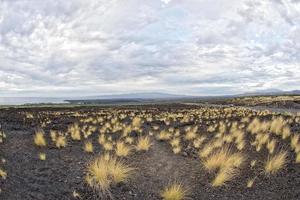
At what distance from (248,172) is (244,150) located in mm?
2537

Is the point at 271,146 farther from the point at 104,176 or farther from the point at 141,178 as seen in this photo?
the point at 104,176

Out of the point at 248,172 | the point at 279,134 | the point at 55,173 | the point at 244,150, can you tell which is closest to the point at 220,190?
the point at 248,172

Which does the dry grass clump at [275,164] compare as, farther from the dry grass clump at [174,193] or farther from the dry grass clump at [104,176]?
the dry grass clump at [104,176]

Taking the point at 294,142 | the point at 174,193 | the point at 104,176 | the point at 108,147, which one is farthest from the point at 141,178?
the point at 294,142

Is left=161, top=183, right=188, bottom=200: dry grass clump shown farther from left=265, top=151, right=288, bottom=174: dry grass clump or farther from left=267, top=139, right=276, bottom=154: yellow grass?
left=267, top=139, right=276, bottom=154: yellow grass

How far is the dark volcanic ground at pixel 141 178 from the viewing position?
34.1 ft

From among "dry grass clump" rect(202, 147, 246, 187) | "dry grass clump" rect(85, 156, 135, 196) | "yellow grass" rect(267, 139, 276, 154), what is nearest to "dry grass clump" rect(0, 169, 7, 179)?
"dry grass clump" rect(85, 156, 135, 196)

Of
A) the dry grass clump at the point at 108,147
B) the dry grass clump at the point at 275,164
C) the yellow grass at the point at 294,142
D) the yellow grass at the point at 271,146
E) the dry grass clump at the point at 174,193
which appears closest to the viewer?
the dry grass clump at the point at 174,193

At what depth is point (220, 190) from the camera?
1095cm

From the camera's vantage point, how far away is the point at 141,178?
11617 mm

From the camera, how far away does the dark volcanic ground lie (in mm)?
10383

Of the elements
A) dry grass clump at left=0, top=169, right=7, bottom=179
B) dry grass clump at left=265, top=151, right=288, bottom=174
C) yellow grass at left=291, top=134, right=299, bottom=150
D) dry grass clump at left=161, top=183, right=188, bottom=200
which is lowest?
dry grass clump at left=161, top=183, right=188, bottom=200

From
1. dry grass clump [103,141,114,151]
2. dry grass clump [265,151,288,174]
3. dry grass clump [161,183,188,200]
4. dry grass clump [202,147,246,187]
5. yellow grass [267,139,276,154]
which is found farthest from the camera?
dry grass clump [103,141,114,151]

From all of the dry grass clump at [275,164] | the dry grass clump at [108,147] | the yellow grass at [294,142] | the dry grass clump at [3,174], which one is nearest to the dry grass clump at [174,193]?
the dry grass clump at [275,164]
